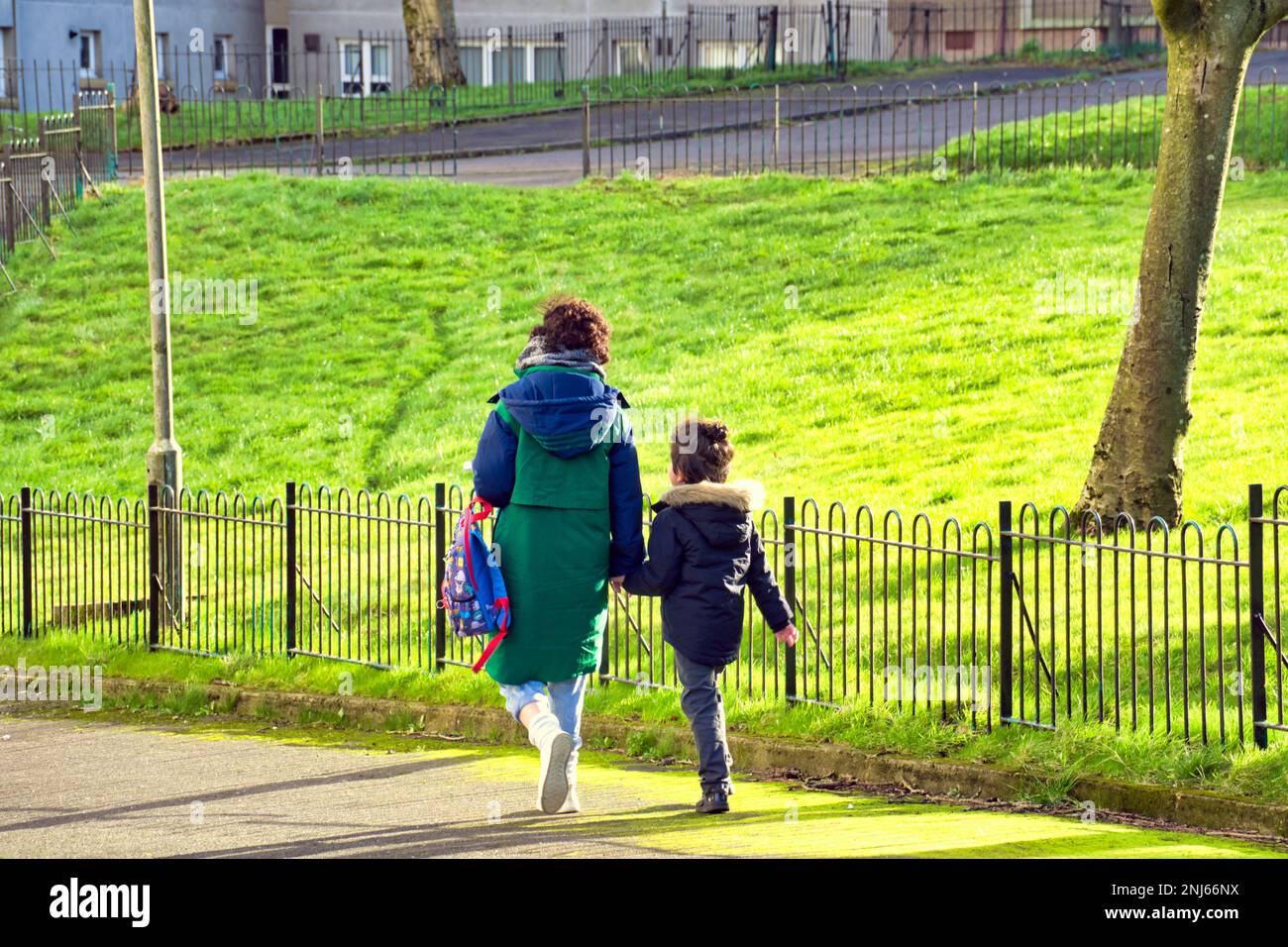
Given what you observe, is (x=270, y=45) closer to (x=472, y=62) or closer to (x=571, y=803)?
(x=472, y=62)

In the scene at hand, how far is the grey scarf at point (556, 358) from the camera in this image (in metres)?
7.13

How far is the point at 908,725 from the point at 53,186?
19626mm

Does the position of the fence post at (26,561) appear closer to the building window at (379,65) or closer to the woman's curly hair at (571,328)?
the woman's curly hair at (571,328)

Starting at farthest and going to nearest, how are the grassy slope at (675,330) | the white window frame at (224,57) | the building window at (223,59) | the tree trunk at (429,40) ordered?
the building window at (223,59)
the white window frame at (224,57)
the tree trunk at (429,40)
the grassy slope at (675,330)

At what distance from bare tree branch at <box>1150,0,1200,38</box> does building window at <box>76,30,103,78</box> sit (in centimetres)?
3479

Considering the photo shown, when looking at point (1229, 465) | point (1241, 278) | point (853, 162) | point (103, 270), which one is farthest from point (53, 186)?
point (1229, 465)

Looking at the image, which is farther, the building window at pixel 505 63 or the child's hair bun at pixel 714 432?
the building window at pixel 505 63

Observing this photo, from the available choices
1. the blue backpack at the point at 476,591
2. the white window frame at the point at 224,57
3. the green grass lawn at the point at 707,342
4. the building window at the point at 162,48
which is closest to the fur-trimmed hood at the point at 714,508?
the blue backpack at the point at 476,591

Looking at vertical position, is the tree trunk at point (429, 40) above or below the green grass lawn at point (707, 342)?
above

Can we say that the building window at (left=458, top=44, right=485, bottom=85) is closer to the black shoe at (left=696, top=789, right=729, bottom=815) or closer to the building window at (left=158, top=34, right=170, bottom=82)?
the building window at (left=158, top=34, right=170, bottom=82)

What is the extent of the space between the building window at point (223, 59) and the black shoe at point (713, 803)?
41068mm

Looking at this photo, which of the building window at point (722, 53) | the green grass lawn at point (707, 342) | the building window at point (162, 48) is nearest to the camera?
the green grass lawn at point (707, 342)

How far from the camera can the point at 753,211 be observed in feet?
75.6

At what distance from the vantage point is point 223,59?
46.5 m
